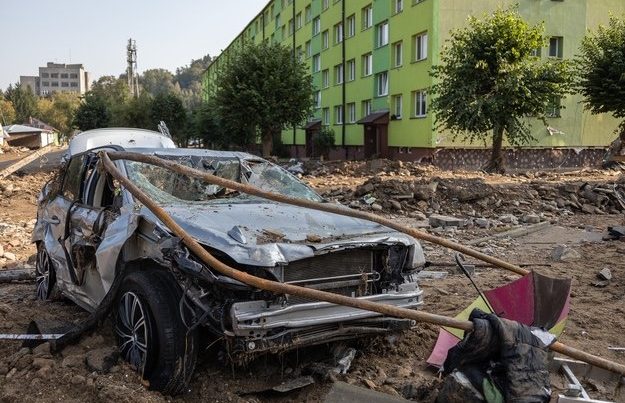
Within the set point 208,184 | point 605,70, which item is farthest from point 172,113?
point 208,184

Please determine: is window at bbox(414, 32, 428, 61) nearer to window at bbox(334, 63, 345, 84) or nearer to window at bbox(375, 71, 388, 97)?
window at bbox(375, 71, 388, 97)

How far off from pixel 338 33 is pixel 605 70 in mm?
21935

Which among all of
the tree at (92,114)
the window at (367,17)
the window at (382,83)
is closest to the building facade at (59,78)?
the tree at (92,114)

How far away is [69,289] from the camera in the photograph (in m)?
5.55

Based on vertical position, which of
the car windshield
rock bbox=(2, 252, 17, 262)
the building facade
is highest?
the building facade

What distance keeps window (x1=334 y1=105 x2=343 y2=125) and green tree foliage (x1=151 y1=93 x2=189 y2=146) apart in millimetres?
17482

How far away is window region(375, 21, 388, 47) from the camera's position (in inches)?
1316

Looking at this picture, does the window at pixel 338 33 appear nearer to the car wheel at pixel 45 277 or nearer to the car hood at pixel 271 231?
the car wheel at pixel 45 277

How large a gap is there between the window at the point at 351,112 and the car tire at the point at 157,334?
3528 centimetres

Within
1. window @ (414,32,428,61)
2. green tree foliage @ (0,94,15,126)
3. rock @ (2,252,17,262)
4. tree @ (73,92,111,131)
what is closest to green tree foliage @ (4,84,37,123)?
green tree foliage @ (0,94,15,126)

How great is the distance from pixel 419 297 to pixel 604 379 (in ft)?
4.83

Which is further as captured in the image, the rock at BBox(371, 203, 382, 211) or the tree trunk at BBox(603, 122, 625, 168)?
the tree trunk at BBox(603, 122, 625, 168)

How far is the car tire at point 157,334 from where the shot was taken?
3781 mm

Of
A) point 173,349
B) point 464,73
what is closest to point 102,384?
point 173,349
